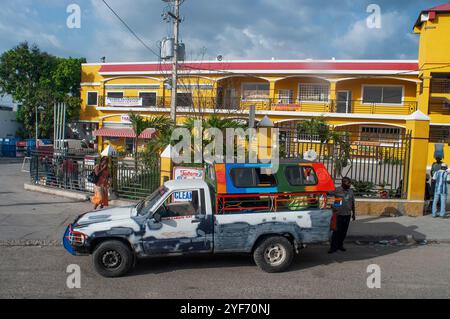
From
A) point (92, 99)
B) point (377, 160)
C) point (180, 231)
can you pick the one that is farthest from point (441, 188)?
point (92, 99)

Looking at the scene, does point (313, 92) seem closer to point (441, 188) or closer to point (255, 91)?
point (255, 91)

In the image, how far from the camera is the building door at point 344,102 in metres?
27.6

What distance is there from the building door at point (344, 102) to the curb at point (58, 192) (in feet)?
66.2

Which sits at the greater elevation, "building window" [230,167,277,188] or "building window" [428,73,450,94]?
"building window" [428,73,450,94]

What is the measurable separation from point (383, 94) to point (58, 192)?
23.1 metres

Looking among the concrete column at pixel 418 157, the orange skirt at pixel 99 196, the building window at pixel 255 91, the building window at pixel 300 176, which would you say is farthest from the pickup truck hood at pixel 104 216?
the building window at pixel 255 91

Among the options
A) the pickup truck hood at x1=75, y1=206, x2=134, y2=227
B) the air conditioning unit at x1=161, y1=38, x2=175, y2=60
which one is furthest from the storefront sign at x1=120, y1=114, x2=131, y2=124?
the pickup truck hood at x1=75, y1=206, x2=134, y2=227

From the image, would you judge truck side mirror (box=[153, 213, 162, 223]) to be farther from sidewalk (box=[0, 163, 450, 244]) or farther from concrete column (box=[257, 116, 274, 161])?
concrete column (box=[257, 116, 274, 161])

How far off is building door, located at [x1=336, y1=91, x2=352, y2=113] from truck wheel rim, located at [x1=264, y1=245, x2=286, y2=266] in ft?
74.4

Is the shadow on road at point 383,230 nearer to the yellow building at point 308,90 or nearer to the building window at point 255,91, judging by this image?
the yellow building at point 308,90

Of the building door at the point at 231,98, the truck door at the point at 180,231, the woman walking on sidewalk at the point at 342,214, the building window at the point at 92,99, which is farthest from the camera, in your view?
the building window at the point at 92,99

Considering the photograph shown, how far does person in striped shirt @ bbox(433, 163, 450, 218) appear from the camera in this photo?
34.5ft
